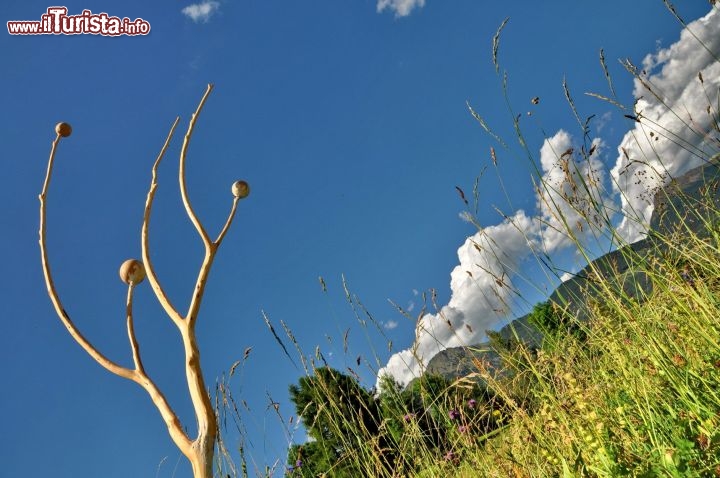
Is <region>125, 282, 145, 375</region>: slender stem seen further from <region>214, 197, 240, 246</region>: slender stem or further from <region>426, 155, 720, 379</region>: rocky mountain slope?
<region>426, 155, 720, 379</region>: rocky mountain slope

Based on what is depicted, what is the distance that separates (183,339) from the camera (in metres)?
1.09

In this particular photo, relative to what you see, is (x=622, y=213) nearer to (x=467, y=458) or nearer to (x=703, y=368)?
(x=703, y=368)

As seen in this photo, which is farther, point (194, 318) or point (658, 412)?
point (658, 412)

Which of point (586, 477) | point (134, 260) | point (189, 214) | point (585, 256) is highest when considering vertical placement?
point (189, 214)

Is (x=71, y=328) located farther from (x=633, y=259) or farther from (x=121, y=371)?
(x=633, y=259)

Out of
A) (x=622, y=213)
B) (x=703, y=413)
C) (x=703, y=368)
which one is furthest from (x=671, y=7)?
(x=703, y=413)

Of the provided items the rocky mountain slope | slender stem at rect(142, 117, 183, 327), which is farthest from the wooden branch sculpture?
the rocky mountain slope

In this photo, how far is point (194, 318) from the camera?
44.1 inches

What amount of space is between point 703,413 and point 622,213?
3.01ft

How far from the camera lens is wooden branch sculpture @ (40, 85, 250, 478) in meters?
0.97

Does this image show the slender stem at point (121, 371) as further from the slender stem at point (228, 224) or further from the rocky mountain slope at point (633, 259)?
the rocky mountain slope at point (633, 259)

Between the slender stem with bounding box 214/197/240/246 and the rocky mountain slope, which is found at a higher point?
the slender stem with bounding box 214/197/240/246

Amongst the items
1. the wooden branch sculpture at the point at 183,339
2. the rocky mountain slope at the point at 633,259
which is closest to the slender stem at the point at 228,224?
the wooden branch sculpture at the point at 183,339

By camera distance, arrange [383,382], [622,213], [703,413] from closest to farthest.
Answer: [703,413], [622,213], [383,382]
